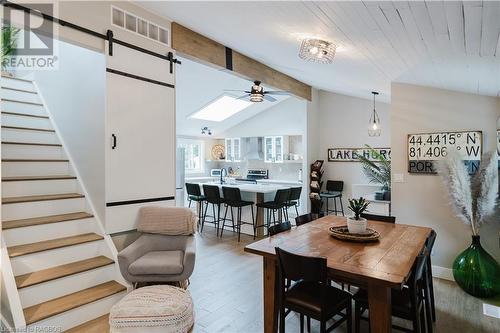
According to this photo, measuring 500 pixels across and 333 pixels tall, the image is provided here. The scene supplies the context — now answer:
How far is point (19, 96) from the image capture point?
4316mm

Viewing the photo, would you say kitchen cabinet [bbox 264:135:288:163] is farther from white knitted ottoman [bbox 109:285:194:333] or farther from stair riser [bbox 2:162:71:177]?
white knitted ottoman [bbox 109:285:194:333]

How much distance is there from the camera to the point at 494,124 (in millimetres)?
3406

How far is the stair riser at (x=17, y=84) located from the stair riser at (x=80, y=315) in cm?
366

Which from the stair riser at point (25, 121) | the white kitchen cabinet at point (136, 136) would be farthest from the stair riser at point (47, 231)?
the stair riser at point (25, 121)

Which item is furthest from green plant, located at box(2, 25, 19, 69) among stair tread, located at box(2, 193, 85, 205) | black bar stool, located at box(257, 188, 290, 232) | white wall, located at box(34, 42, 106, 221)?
black bar stool, located at box(257, 188, 290, 232)

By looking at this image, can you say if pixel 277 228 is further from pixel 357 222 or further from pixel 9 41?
pixel 9 41

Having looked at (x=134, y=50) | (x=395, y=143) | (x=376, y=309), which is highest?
(x=134, y=50)

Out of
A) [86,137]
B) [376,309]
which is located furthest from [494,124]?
[86,137]

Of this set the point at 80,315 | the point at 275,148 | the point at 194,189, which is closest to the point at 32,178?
the point at 80,315

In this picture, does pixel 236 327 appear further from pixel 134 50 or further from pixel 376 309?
pixel 134 50

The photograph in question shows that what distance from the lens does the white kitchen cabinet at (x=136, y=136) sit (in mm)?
3035

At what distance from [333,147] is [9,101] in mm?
6411

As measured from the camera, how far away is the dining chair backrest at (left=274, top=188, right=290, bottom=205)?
5.30m

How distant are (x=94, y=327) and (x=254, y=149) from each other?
6.48 metres
